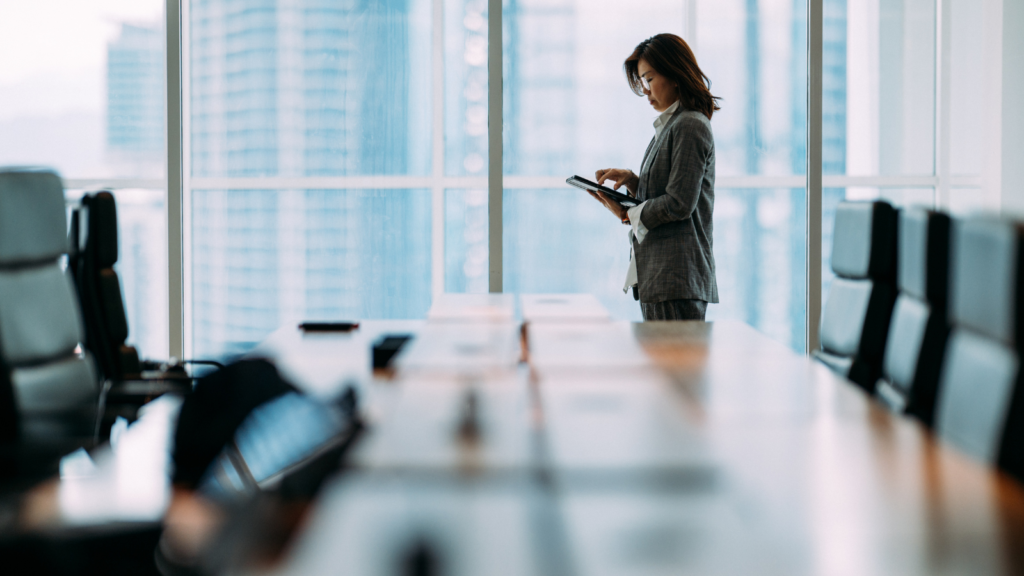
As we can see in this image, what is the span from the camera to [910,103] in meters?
4.70

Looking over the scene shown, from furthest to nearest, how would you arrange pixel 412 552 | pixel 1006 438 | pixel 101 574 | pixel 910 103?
pixel 910 103 < pixel 101 574 < pixel 1006 438 < pixel 412 552

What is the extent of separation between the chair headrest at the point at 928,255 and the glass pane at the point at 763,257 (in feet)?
8.63

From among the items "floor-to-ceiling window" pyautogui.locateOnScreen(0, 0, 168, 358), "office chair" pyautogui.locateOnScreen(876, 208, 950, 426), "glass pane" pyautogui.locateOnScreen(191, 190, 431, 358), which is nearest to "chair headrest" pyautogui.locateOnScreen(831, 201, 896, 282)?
"office chair" pyautogui.locateOnScreen(876, 208, 950, 426)

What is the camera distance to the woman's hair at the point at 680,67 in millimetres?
2945

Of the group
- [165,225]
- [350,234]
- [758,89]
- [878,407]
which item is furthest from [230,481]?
[758,89]

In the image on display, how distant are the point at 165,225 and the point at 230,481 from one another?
3601 millimetres

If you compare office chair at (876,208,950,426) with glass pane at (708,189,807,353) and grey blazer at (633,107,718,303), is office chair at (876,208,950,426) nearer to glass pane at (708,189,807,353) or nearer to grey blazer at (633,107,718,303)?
grey blazer at (633,107,718,303)

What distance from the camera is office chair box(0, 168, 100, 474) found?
7.43 ft

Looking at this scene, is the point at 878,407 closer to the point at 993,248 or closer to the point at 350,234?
the point at 993,248

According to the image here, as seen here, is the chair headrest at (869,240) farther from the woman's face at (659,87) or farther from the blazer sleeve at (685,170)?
the woman's face at (659,87)

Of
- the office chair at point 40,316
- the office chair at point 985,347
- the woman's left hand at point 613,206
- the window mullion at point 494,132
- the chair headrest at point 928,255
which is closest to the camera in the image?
the office chair at point 985,347

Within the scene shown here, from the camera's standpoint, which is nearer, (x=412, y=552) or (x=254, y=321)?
(x=412, y=552)

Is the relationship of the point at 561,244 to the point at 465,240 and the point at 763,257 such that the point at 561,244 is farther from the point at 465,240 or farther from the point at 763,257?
the point at 763,257

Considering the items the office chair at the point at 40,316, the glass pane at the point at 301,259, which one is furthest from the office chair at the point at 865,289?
the glass pane at the point at 301,259
